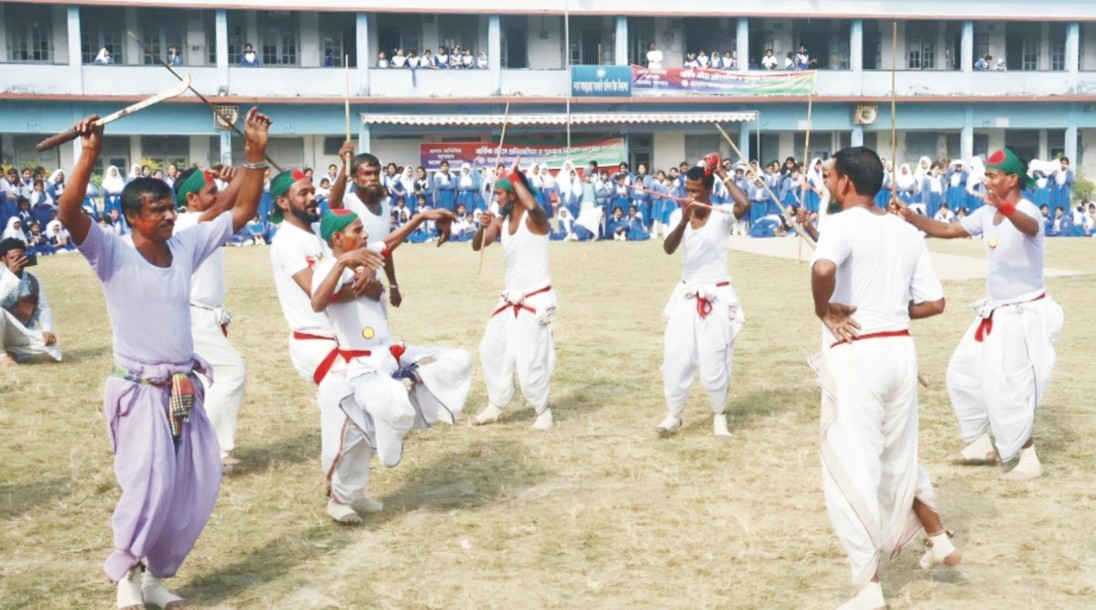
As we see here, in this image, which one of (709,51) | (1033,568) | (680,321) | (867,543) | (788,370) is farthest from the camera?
(709,51)

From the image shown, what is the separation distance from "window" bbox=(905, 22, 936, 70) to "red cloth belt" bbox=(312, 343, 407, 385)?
38899 mm

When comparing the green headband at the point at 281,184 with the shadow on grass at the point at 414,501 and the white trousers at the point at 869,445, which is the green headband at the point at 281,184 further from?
the white trousers at the point at 869,445

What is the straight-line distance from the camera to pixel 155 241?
560cm

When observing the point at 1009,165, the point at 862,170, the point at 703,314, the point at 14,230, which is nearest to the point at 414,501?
the point at 703,314

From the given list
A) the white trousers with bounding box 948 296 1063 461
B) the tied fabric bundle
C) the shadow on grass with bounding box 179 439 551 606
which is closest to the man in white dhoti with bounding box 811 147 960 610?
the white trousers with bounding box 948 296 1063 461

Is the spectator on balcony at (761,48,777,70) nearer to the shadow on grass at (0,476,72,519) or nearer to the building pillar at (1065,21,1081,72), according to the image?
the building pillar at (1065,21,1081,72)

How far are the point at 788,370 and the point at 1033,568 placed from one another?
5.41m

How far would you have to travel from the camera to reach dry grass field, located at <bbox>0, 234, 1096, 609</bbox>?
573 centimetres

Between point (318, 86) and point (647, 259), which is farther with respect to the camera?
point (318, 86)

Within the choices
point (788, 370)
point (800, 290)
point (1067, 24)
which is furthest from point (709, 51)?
point (788, 370)

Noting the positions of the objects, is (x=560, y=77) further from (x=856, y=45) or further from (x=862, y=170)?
(x=862, y=170)

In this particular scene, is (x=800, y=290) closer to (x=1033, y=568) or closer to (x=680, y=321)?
(x=680, y=321)

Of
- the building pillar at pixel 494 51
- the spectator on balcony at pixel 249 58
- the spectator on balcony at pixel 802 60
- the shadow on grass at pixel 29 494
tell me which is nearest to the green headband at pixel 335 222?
the shadow on grass at pixel 29 494

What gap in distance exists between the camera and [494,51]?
1531 inches
